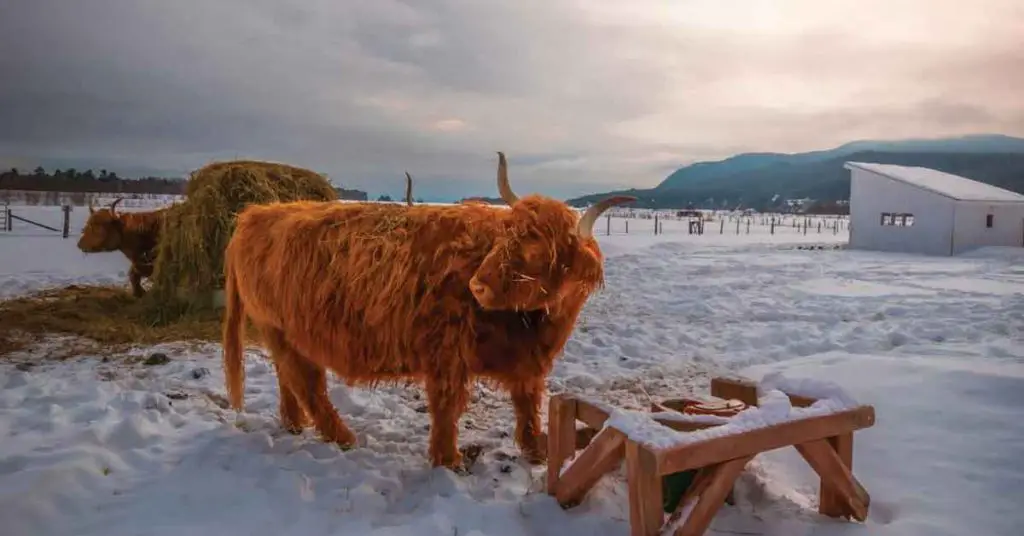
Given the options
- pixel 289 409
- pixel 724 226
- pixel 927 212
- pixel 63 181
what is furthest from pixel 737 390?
pixel 724 226

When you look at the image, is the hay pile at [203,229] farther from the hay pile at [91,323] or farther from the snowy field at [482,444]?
the snowy field at [482,444]

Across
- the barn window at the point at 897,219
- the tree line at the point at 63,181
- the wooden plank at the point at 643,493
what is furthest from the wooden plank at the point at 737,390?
the barn window at the point at 897,219

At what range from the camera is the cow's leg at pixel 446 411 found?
2.80 meters

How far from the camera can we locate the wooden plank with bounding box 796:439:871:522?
2291 mm

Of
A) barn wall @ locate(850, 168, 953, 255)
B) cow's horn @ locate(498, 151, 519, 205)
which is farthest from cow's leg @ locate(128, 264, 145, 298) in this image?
barn wall @ locate(850, 168, 953, 255)

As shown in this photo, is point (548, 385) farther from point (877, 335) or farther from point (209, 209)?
point (209, 209)

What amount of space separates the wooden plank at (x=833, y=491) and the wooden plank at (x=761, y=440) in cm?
7

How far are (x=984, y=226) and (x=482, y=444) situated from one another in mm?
20008

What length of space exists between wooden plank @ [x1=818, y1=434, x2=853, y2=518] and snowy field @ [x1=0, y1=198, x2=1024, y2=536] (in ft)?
0.19

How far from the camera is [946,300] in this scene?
24.2 ft

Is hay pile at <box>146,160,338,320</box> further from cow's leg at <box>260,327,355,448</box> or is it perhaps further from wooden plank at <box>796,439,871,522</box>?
wooden plank at <box>796,439,871,522</box>

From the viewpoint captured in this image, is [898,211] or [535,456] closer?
[535,456]

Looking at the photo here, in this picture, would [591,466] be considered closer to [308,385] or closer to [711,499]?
[711,499]

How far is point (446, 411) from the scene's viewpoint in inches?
111
